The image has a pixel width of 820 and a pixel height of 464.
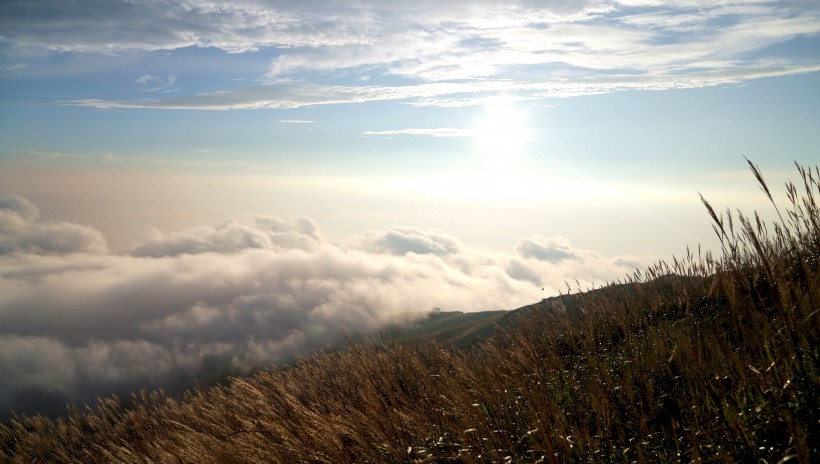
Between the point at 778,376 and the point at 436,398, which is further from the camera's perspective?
the point at 436,398

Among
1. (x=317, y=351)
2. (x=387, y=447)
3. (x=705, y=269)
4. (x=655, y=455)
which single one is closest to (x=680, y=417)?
(x=655, y=455)

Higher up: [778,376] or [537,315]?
[778,376]

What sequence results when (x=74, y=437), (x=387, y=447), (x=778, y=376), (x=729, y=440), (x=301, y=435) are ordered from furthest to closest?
(x=74, y=437) < (x=301, y=435) < (x=387, y=447) < (x=778, y=376) < (x=729, y=440)

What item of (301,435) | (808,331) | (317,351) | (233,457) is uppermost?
(808,331)

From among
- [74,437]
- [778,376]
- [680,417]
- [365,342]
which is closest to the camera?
[778,376]

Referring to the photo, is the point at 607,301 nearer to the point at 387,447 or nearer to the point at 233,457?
the point at 387,447

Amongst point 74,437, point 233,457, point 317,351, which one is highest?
point 233,457

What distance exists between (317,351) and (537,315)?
5.47 m

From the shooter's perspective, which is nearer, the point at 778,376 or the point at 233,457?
the point at 778,376

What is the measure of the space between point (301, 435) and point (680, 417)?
3.19 meters

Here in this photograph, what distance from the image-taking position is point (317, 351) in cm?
1191

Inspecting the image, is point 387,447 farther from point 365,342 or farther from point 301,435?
point 365,342

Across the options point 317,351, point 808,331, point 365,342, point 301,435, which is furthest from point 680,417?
point 317,351

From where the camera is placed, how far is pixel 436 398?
18.2ft
